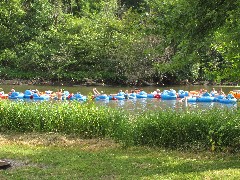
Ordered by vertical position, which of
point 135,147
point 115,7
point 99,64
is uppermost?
point 115,7

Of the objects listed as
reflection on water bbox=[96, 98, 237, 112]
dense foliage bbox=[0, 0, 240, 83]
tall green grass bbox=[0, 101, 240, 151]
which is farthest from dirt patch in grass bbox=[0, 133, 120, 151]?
dense foliage bbox=[0, 0, 240, 83]

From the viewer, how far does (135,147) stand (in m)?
10.5

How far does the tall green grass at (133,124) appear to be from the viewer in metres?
10.1

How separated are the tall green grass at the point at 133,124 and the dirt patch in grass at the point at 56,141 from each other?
0.36 meters

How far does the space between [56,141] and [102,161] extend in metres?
2.93

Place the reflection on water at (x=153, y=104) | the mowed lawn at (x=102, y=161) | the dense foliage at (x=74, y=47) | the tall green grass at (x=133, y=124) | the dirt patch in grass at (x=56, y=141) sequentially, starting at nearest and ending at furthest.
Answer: the mowed lawn at (x=102, y=161) < the tall green grass at (x=133, y=124) < the dirt patch in grass at (x=56, y=141) < the reflection on water at (x=153, y=104) < the dense foliage at (x=74, y=47)

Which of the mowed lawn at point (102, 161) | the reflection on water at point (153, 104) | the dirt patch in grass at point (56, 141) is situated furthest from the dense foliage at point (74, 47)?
the mowed lawn at point (102, 161)

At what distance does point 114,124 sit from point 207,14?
4.45m

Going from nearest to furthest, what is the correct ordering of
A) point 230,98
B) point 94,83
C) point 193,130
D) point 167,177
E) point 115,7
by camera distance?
point 167,177 < point 193,130 < point 230,98 < point 94,83 < point 115,7

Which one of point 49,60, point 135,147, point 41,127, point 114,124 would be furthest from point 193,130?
point 49,60

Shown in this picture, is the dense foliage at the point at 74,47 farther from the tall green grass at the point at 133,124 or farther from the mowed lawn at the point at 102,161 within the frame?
the mowed lawn at the point at 102,161

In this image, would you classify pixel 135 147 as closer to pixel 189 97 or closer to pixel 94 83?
pixel 189 97

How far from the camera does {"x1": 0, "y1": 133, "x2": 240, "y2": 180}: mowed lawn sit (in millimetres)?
7434

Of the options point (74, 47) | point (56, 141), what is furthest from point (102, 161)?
point (74, 47)
